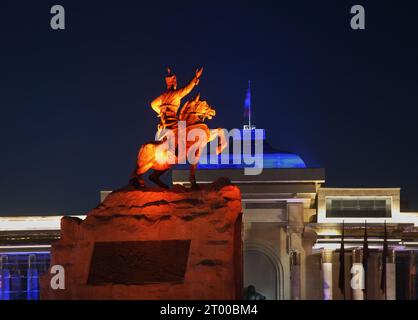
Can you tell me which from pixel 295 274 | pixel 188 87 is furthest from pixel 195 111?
pixel 295 274

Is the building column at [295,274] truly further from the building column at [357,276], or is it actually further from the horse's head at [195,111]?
the horse's head at [195,111]

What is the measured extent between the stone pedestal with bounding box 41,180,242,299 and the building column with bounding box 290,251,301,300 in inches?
574

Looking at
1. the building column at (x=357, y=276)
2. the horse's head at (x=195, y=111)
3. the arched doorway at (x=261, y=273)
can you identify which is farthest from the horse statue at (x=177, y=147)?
the arched doorway at (x=261, y=273)

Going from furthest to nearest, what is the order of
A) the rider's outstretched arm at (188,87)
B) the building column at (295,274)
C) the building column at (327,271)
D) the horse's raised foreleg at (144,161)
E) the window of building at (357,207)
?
the window of building at (357,207), the building column at (327,271), the building column at (295,274), the rider's outstretched arm at (188,87), the horse's raised foreleg at (144,161)

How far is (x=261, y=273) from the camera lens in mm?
36812

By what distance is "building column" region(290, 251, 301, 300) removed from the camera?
118 feet

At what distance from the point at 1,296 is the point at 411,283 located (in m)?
14.6

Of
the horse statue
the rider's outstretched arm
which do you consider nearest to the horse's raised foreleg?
the horse statue

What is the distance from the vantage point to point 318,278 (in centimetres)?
3688

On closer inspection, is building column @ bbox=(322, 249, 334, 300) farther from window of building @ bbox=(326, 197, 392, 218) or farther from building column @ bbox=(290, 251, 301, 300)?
window of building @ bbox=(326, 197, 392, 218)

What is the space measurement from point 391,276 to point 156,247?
16.4m

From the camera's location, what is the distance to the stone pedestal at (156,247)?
21109mm

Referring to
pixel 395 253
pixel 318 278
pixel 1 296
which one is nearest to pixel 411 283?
pixel 395 253

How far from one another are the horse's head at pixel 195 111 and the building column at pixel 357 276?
13875mm
